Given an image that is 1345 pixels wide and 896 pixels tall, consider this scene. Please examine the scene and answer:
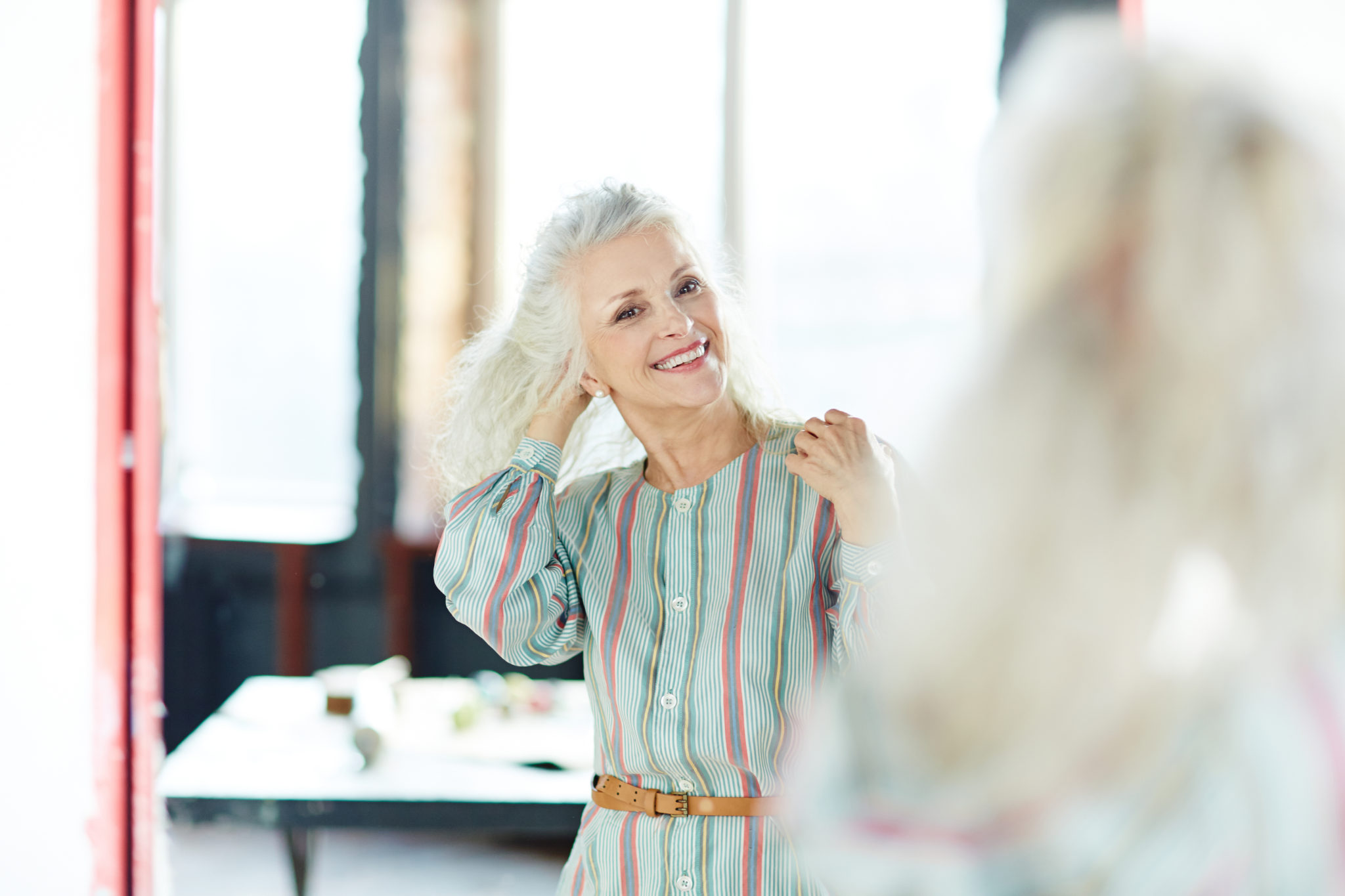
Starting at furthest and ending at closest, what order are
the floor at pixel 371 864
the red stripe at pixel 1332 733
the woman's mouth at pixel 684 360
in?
the floor at pixel 371 864
the woman's mouth at pixel 684 360
the red stripe at pixel 1332 733

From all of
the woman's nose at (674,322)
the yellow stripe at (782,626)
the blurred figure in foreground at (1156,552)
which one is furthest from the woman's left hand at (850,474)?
the blurred figure in foreground at (1156,552)

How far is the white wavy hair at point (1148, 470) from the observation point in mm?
620

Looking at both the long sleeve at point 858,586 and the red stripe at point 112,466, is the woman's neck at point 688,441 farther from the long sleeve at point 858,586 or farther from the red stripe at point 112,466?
the red stripe at point 112,466

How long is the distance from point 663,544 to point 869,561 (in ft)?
1.12

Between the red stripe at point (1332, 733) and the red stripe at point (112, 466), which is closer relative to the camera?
the red stripe at point (1332, 733)

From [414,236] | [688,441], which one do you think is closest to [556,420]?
[688,441]

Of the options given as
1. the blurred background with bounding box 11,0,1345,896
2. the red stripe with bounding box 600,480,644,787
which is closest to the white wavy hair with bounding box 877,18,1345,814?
the red stripe with bounding box 600,480,644,787

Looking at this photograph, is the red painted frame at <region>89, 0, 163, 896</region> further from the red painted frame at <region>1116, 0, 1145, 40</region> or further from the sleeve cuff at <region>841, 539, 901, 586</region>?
the red painted frame at <region>1116, 0, 1145, 40</region>

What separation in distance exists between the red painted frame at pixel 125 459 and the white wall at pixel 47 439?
2 centimetres

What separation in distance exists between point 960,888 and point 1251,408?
321 millimetres

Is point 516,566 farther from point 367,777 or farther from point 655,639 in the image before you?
point 367,777

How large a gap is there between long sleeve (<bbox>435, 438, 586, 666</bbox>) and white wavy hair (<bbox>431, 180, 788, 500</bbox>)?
0.12 meters

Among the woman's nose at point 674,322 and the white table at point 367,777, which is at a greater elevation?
the woman's nose at point 674,322

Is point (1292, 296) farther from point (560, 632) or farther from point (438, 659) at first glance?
point (438, 659)
